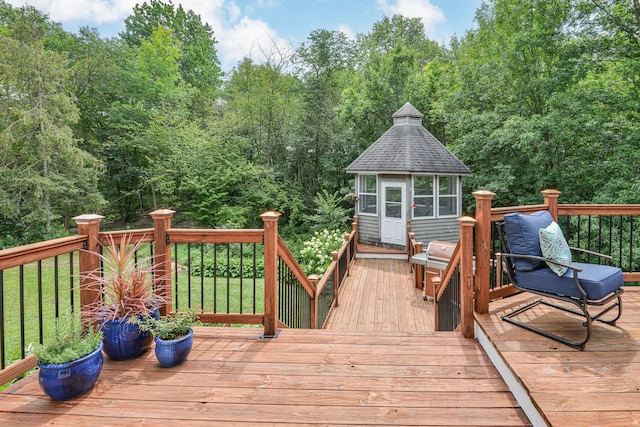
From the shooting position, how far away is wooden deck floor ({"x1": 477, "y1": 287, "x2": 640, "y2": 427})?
5.82 ft

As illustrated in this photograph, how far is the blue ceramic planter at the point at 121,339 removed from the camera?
2.50 m

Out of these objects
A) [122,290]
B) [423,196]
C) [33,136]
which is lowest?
[122,290]

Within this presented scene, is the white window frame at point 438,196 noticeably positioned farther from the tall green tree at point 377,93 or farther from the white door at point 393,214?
the tall green tree at point 377,93

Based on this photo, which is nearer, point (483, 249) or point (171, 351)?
point (171, 351)

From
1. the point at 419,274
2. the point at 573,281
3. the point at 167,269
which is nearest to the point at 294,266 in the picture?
the point at 167,269

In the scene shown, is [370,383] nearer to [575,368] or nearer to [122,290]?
[575,368]

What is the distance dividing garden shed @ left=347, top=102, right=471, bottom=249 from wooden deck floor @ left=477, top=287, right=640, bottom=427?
24.2 feet

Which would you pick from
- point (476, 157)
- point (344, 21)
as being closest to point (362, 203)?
point (476, 157)

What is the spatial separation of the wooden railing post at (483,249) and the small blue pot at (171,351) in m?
2.49

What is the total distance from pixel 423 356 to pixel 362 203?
29.5ft

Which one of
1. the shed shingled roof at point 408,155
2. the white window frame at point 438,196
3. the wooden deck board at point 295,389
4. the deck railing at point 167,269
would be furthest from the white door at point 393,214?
the wooden deck board at point 295,389

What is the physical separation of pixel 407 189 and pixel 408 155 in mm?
1116

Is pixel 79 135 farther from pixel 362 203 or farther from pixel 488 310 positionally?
pixel 488 310

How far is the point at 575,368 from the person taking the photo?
2.19 metres
